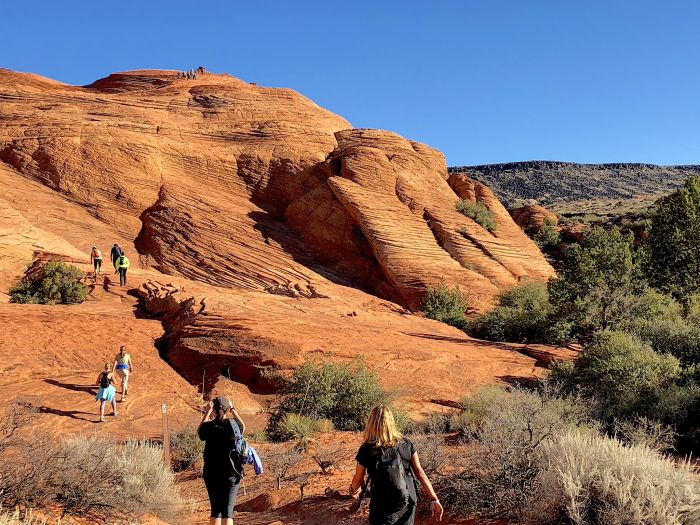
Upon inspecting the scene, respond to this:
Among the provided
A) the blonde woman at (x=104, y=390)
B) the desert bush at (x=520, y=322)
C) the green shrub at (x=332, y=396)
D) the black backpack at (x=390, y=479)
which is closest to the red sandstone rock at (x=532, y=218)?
the desert bush at (x=520, y=322)

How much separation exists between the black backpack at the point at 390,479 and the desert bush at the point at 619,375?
7.38 metres

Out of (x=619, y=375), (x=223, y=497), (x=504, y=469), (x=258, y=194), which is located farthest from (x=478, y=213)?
(x=223, y=497)

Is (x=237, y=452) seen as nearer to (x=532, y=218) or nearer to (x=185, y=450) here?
(x=185, y=450)

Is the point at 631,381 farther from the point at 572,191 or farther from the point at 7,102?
the point at 572,191

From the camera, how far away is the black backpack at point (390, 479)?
412 cm

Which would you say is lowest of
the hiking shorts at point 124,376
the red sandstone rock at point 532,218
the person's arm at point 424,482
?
the hiking shorts at point 124,376

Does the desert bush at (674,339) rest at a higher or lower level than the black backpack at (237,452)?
higher

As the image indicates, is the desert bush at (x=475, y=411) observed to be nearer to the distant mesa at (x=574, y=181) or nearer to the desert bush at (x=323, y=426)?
the desert bush at (x=323, y=426)

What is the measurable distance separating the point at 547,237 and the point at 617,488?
42467 mm

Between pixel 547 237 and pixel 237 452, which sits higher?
pixel 547 237

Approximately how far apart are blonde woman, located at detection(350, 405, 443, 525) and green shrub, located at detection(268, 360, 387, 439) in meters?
7.86

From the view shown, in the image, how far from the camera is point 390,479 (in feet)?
13.6

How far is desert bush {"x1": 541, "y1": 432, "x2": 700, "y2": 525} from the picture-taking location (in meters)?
4.95

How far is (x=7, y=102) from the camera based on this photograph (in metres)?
32.6
